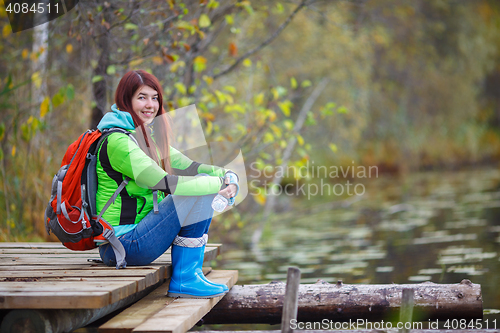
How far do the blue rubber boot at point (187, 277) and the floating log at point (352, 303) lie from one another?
0.45 metres

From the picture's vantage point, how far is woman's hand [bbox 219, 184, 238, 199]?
269 cm

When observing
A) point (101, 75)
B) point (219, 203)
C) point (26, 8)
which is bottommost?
point (219, 203)

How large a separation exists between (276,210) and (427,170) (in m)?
8.02

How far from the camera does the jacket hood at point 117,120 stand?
103 inches

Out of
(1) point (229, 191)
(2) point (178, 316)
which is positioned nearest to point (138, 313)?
(2) point (178, 316)

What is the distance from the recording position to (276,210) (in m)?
9.44

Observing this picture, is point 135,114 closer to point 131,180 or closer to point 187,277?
point 131,180

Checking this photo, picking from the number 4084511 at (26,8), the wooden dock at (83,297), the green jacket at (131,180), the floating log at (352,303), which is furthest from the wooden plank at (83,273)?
the number 4084511 at (26,8)

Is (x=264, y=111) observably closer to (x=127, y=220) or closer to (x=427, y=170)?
(x=127, y=220)

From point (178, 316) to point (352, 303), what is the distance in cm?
118

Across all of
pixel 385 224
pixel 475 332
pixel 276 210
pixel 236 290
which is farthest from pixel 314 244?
pixel 475 332

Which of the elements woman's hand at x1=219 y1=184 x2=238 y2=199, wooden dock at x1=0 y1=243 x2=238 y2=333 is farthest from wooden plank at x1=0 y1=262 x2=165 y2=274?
woman's hand at x1=219 y1=184 x2=238 y2=199

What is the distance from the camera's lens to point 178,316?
2.31 metres

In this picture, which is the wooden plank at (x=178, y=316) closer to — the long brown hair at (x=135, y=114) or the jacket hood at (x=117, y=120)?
the long brown hair at (x=135, y=114)
